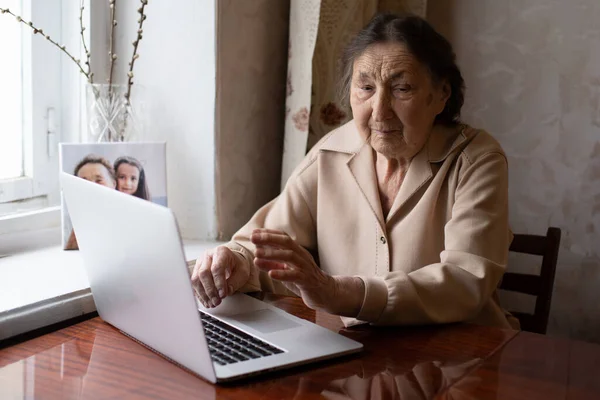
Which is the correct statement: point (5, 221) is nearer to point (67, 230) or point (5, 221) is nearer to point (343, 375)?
point (67, 230)

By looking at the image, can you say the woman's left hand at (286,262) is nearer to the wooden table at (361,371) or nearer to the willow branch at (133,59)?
the wooden table at (361,371)

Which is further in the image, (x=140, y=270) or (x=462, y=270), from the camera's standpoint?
(x=462, y=270)

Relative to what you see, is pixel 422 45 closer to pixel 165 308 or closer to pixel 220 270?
pixel 220 270

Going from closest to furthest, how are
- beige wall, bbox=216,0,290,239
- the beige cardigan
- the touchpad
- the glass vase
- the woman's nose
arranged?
the touchpad, the beige cardigan, the woman's nose, the glass vase, beige wall, bbox=216,0,290,239

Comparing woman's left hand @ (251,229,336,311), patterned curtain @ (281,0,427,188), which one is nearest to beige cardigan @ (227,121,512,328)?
woman's left hand @ (251,229,336,311)

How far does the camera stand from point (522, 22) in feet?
6.79

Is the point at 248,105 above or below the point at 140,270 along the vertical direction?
above

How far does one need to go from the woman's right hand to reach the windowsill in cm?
23

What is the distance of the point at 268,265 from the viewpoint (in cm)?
114

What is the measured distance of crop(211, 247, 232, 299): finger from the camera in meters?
1.33

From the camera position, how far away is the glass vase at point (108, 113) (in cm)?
177

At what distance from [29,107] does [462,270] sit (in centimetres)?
116

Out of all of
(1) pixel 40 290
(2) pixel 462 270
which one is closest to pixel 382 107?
(2) pixel 462 270

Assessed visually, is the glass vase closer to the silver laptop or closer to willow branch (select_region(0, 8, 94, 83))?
willow branch (select_region(0, 8, 94, 83))
